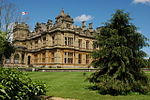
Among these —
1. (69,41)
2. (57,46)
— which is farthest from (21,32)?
(69,41)

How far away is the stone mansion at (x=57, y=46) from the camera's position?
38.0 meters

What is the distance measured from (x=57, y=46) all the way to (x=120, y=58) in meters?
29.2

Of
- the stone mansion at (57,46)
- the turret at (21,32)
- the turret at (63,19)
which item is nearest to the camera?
the stone mansion at (57,46)

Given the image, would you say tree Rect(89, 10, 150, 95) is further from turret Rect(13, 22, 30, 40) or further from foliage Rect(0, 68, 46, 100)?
turret Rect(13, 22, 30, 40)

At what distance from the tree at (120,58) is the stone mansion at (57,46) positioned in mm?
27092

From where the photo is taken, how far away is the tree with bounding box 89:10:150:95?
9.16 m

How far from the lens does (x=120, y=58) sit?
937 cm

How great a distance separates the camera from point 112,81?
908 cm

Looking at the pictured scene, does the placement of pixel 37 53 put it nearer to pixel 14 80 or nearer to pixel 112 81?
pixel 112 81

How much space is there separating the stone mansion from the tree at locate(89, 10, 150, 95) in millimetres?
27092

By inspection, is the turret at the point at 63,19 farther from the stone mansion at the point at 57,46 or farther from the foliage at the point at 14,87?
the foliage at the point at 14,87

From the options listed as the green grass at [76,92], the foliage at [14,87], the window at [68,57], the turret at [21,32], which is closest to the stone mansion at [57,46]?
the window at [68,57]

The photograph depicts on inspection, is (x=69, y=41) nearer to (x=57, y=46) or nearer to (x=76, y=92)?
(x=57, y=46)

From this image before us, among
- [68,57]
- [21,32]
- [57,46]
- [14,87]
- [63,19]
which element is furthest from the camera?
[21,32]
